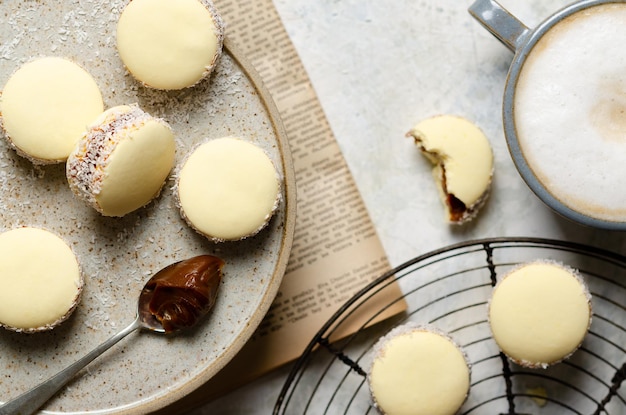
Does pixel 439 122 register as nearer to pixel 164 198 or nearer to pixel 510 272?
pixel 510 272

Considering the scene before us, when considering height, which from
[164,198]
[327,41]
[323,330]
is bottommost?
[323,330]

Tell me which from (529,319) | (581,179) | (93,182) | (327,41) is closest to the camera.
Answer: (93,182)

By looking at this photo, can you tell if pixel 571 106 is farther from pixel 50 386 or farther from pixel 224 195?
pixel 50 386

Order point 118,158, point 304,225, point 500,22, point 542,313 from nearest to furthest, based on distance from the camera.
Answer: point 118,158 → point 500,22 → point 542,313 → point 304,225

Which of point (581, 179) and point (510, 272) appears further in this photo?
point (510, 272)

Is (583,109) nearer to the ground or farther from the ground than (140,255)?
farther from the ground

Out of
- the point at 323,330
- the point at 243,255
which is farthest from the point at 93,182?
the point at 323,330

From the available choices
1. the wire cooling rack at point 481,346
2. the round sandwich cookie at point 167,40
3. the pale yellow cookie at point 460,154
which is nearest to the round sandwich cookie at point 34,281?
the round sandwich cookie at point 167,40

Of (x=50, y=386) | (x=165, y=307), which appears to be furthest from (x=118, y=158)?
(x=50, y=386)
